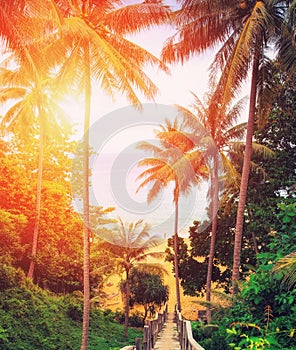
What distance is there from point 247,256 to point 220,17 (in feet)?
48.7

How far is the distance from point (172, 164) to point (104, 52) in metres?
13.9

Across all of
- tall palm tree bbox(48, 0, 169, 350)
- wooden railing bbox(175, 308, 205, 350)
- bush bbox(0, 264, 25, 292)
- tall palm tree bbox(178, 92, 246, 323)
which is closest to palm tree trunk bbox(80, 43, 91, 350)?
tall palm tree bbox(48, 0, 169, 350)

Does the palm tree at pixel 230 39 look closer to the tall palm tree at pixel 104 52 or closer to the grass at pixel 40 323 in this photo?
the tall palm tree at pixel 104 52

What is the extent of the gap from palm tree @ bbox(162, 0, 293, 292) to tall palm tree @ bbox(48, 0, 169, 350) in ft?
3.19

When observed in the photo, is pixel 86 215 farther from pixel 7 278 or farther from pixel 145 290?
pixel 145 290

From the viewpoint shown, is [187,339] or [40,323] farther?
[40,323]

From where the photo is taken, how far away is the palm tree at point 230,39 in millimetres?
13128

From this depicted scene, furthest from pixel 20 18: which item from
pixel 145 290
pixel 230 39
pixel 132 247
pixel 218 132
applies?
pixel 145 290

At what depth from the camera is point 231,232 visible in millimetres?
26547

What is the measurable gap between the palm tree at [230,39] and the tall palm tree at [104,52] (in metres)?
0.97

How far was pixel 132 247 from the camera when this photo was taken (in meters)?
27.3

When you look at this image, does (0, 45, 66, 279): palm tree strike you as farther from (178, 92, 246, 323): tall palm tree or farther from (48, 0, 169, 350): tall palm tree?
(48, 0, 169, 350): tall palm tree

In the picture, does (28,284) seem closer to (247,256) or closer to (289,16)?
(247,256)

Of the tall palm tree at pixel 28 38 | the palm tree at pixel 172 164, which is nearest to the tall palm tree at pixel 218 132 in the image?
the palm tree at pixel 172 164
